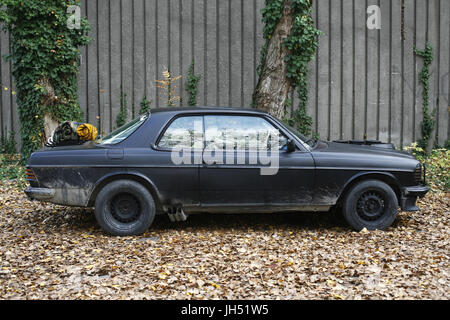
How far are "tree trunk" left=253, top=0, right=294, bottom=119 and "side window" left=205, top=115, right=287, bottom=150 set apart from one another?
8.03ft

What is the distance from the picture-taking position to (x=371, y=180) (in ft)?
18.3

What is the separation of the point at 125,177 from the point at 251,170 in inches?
58.4

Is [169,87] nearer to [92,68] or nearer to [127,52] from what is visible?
[127,52]

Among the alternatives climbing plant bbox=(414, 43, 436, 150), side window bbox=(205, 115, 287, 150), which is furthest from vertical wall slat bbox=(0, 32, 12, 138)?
climbing plant bbox=(414, 43, 436, 150)

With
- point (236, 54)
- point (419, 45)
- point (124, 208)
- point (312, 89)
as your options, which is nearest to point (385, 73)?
point (419, 45)

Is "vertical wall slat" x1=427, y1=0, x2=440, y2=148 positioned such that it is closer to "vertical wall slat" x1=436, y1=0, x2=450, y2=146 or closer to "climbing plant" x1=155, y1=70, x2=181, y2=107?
"vertical wall slat" x1=436, y1=0, x2=450, y2=146

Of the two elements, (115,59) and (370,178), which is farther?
(115,59)

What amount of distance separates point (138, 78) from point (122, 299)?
7.36 metres

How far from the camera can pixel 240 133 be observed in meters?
5.59

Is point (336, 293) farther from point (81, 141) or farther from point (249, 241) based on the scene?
point (81, 141)

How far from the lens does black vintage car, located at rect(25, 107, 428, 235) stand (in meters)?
5.35

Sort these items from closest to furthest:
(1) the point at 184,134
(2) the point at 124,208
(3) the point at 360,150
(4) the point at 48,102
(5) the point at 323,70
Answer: (2) the point at 124,208 < (1) the point at 184,134 < (3) the point at 360,150 < (4) the point at 48,102 < (5) the point at 323,70

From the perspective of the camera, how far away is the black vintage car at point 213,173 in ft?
17.6

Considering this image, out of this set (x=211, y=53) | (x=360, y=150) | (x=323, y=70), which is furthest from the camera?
(x=323, y=70)
